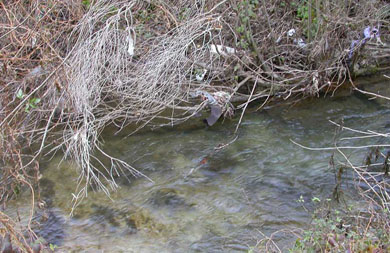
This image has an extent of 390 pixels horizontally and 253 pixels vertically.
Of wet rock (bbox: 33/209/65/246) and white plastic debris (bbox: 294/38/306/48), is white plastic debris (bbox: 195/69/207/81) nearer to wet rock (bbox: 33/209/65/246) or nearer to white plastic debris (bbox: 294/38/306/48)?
white plastic debris (bbox: 294/38/306/48)

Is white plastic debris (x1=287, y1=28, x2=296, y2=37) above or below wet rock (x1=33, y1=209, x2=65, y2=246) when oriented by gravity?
above

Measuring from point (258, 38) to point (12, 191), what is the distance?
3.69 m

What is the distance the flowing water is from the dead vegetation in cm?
24

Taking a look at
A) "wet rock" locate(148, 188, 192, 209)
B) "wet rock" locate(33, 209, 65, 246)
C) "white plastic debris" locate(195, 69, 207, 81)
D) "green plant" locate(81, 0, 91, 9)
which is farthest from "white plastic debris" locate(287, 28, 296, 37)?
"wet rock" locate(33, 209, 65, 246)

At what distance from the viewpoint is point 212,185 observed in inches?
176

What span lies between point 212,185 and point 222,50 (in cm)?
198

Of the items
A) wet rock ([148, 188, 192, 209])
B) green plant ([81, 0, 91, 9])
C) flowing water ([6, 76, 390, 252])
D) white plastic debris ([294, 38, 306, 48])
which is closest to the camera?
flowing water ([6, 76, 390, 252])

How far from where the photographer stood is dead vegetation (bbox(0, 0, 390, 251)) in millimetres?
4613

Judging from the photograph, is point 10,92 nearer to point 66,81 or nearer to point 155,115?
point 66,81

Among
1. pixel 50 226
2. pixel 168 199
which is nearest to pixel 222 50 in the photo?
pixel 168 199

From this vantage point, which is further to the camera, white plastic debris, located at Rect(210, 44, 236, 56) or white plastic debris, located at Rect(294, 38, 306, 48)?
white plastic debris, located at Rect(294, 38, 306, 48)

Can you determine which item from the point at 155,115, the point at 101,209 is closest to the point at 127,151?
the point at 155,115

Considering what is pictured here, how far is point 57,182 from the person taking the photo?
4707 millimetres

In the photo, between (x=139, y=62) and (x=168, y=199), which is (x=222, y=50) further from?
(x=168, y=199)
